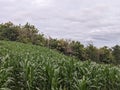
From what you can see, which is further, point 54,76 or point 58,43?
point 58,43

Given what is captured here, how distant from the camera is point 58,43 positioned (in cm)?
5056

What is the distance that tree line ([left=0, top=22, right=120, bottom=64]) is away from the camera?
160 feet

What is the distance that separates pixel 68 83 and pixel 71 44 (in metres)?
39.1

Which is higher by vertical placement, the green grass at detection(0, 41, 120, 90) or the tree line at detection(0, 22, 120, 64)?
the tree line at detection(0, 22, 120, 64)

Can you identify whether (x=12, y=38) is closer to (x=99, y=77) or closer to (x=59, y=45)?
(x=59, y=45)

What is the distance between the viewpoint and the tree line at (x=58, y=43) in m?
48.8

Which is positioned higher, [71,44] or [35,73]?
[71,44]

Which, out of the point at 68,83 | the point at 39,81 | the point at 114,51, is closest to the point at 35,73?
the point at 39,81

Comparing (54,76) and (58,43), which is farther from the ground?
(58,43)

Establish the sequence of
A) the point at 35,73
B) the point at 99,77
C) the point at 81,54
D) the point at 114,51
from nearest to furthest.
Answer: the point at 35,73 → the point at 99,77 → the point at 81,54 → the point at 114,51

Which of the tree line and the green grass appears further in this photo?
the tree line

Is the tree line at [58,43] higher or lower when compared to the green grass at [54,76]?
higher

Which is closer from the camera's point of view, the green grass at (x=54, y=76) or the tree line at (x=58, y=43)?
the green grass at (x=54, y=76)

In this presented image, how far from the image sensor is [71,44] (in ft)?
165
